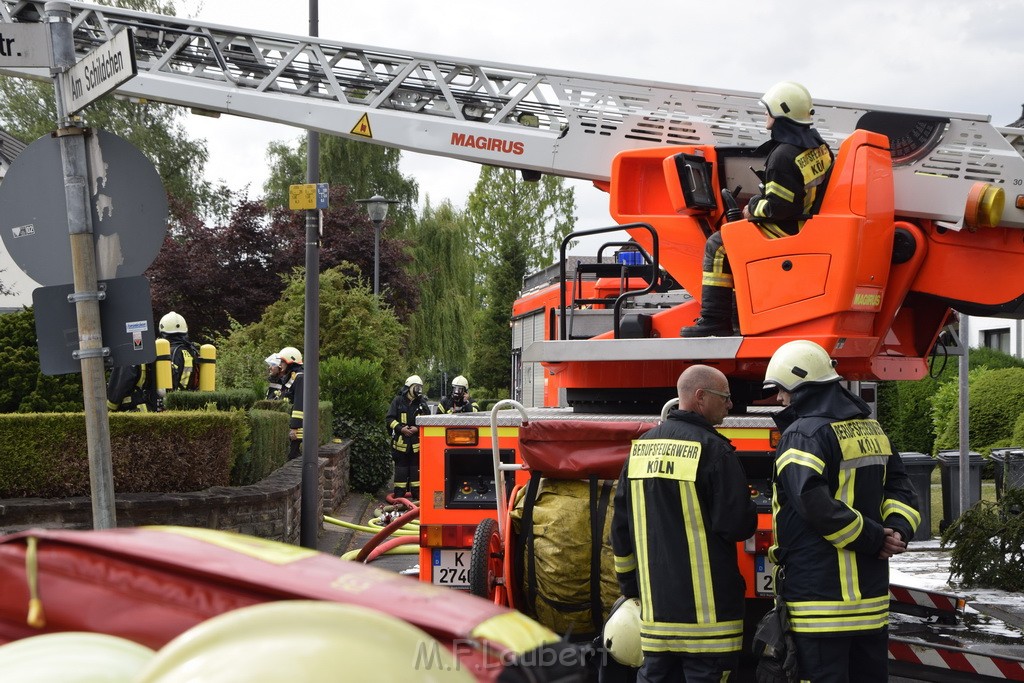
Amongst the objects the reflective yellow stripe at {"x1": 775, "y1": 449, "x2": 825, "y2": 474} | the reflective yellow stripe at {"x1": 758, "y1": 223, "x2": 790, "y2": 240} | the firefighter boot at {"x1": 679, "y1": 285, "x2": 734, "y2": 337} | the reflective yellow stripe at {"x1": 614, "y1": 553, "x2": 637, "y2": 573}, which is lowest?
the reflective yellow stripe at {"x1": 614, "y1": 553, "x2": 637, "y2": 573}

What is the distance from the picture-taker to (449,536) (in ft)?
20.7

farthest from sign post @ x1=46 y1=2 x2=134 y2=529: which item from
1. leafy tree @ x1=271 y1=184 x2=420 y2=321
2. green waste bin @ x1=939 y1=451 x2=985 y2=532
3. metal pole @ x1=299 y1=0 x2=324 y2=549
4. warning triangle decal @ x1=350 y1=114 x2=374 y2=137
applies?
leafy tree @ x1=271 y1=184 x2=420 y2=321

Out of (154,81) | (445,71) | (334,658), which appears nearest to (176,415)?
(154,81)

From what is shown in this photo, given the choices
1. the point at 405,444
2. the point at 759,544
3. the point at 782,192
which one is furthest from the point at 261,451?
the point at 782,192

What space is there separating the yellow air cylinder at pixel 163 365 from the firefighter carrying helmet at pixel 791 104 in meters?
7.23

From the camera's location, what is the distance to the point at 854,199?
570cm

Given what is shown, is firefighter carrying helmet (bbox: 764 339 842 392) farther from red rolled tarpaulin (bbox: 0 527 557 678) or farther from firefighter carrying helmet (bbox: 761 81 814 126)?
red rolled tarpaulin (bbox: 0 527 557 678)

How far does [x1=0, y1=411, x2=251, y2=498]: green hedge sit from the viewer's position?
7.88 meters

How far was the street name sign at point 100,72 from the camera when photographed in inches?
169

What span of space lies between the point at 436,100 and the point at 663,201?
6.63 ft

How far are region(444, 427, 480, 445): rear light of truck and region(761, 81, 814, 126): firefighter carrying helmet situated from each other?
244 centimetres

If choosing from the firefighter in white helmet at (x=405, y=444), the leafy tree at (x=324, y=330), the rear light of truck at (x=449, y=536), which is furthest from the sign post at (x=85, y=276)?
the leafy tree at (x=324, y=330)

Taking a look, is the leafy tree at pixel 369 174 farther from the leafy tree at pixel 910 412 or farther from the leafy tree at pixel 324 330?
the leafy tree at pixel 910 412

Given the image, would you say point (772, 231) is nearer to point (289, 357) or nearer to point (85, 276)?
point (85, 276)
